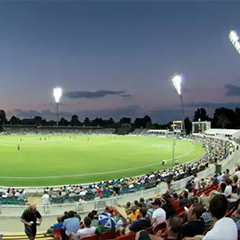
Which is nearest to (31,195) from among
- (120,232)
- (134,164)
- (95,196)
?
(95,196)

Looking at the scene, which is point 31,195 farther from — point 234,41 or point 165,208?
point 234,41

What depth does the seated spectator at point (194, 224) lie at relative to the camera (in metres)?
4.41

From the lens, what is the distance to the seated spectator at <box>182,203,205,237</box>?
14.5 feet

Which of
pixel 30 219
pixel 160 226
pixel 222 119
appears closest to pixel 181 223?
pixel 160 226

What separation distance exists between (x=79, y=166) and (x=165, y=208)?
2475 cm

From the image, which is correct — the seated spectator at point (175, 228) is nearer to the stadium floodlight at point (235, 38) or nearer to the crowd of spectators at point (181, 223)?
the crowd of spectators at point (181, 223)

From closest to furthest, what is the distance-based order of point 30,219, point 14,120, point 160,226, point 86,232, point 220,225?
point 220,225
point 160,226
point 86,232
point 30,219
point 14,120

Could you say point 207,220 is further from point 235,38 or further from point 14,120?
point 14,120

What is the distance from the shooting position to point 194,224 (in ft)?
14.8

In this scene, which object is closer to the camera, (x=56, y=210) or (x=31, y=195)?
(x=56, y=210)

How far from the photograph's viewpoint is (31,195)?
18.4m

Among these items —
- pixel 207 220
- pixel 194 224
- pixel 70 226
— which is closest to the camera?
pixel 194 224


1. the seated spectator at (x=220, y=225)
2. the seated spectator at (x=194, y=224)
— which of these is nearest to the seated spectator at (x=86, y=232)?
the seated spectator at (x=194, y=224)

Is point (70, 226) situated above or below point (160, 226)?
below
